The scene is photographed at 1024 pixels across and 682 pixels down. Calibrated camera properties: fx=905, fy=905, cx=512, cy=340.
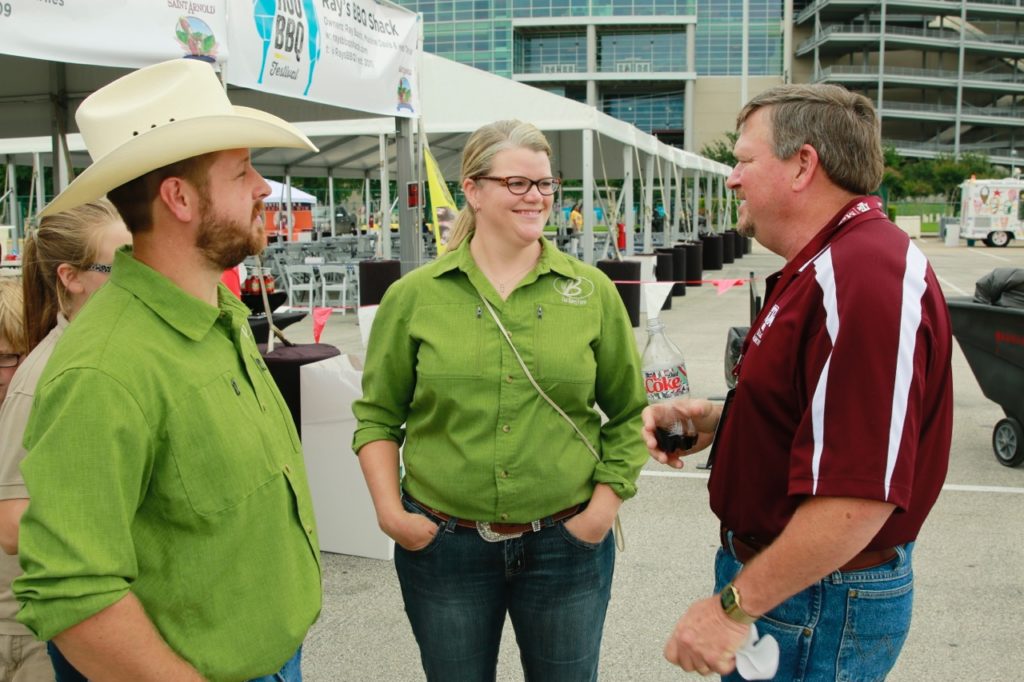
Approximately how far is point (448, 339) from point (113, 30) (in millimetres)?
3529

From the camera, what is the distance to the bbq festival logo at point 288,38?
583 cm

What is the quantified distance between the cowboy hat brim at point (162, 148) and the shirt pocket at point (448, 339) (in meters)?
0.73

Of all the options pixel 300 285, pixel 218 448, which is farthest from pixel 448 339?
pixel 300 285

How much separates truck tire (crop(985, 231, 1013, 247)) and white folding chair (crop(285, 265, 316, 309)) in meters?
28.2

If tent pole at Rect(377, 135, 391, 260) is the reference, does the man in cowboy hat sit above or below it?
below

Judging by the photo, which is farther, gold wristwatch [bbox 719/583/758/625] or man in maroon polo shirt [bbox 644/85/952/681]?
gold wristwatch [bbox 719/583/758/625]

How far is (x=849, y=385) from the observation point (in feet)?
5.24

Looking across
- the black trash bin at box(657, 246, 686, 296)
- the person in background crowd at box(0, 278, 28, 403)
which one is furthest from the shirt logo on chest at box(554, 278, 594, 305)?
the black trash bin at box(657, 246, 686, 296)

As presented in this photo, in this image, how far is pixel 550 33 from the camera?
294ft

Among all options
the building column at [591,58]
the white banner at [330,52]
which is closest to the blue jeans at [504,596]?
the white banner at [330,52]

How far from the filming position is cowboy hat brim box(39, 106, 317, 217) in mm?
1626

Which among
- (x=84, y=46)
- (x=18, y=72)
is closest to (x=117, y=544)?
(x=84, y=46)

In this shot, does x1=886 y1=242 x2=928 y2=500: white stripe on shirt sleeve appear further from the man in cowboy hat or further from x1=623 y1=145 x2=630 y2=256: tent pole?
x1=623 y1=145 x2=630 y2=256: tent pole

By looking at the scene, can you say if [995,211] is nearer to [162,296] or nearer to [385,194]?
[385,194]
